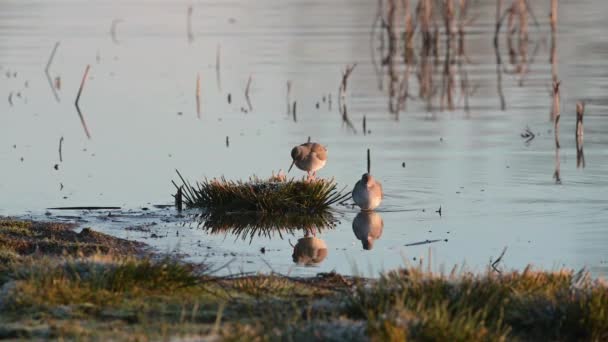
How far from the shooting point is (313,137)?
62.8 ft

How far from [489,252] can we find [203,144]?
7821 millimetres

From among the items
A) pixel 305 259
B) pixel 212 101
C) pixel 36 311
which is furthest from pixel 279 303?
pixel 212 101

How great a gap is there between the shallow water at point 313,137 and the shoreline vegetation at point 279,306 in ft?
3.14

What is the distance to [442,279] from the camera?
289 inches

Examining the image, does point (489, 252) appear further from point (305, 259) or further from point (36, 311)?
point (36, 311)

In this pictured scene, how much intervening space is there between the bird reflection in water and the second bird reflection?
1.41ft

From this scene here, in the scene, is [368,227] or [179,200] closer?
[368,227]

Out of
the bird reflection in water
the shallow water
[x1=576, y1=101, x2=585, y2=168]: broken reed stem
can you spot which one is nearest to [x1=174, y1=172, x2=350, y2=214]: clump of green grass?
the shallow water

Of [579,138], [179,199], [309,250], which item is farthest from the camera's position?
[579,138]

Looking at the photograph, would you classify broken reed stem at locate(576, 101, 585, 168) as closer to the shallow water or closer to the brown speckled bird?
the shallow water

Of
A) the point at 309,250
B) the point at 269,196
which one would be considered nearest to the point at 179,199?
the point at 269,196

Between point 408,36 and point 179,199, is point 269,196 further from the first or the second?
point 408,36

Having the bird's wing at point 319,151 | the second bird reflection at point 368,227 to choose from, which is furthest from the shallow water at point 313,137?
the bird's wing at point 319,151

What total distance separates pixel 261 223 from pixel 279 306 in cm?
548
